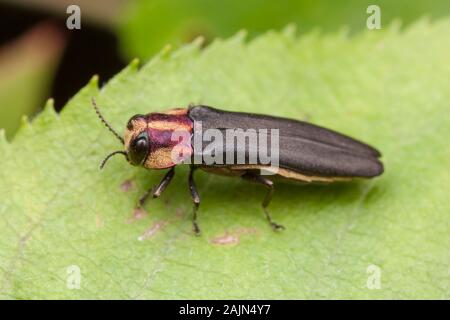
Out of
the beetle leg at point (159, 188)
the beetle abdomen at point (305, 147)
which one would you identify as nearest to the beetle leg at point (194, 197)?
the beetle leg at point (159, 188)

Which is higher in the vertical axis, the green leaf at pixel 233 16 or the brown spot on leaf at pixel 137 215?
the green leaf at pixel 233 16

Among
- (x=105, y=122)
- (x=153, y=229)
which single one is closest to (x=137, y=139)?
(x=105, y=122)

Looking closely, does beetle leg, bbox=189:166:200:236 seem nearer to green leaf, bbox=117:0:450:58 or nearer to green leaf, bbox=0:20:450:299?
green leaf, bbox=0:20:450:299

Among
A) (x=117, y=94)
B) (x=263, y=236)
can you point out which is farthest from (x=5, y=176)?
(x=263, y=236)

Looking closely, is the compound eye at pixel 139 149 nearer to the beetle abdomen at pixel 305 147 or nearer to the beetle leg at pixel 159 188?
the beetle leg at pixel 159 188

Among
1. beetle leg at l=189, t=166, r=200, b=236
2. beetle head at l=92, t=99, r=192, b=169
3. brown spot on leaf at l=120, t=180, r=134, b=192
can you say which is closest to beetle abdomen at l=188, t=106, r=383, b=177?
beetle head at l=92, t=99, r=192, b=169

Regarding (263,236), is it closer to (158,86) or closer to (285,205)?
(285,205)

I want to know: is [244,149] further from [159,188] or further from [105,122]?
[105,122]
